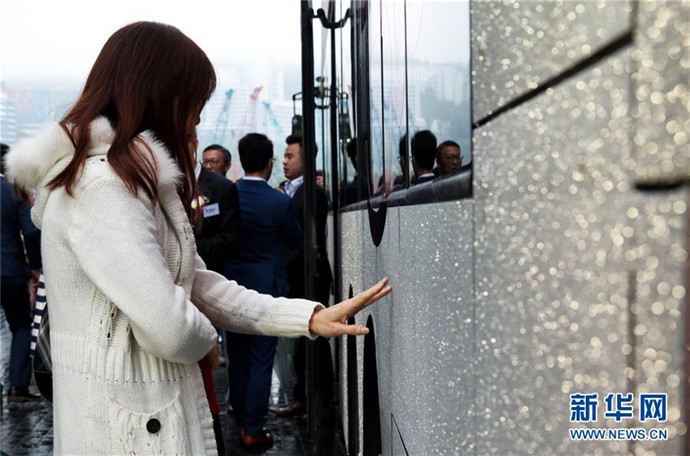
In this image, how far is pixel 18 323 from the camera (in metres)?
7.45

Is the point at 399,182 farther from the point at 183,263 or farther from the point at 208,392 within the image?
the point at 208,392

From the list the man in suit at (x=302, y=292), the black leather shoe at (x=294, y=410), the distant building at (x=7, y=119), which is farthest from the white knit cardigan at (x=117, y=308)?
the distant building at (x=7, y=119)

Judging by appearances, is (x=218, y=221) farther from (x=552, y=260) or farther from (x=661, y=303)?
(x=661, y=303)

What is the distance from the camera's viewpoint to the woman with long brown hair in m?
1.79

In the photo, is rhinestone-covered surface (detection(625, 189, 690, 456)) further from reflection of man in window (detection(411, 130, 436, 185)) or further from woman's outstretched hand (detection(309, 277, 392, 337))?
woman's outstretched hand (detection(309, 277, 392, 337))

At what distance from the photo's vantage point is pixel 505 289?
919 millimetres

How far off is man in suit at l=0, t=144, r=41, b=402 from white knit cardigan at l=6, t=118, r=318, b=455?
5.67 metres

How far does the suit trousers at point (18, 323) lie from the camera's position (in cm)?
739

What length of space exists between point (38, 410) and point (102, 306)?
5567 millimetres

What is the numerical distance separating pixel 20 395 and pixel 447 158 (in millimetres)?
6834

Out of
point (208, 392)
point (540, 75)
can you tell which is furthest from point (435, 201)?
point (208, 392)

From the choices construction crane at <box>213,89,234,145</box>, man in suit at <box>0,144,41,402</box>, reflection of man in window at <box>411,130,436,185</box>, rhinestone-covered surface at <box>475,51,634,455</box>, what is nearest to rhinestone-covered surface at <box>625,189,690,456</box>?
rhinestone-covered surface at <box>475,51,634,455</box>

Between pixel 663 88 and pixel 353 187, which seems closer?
pixel 663 88

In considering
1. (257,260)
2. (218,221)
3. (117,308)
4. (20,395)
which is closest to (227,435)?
(257,260)
